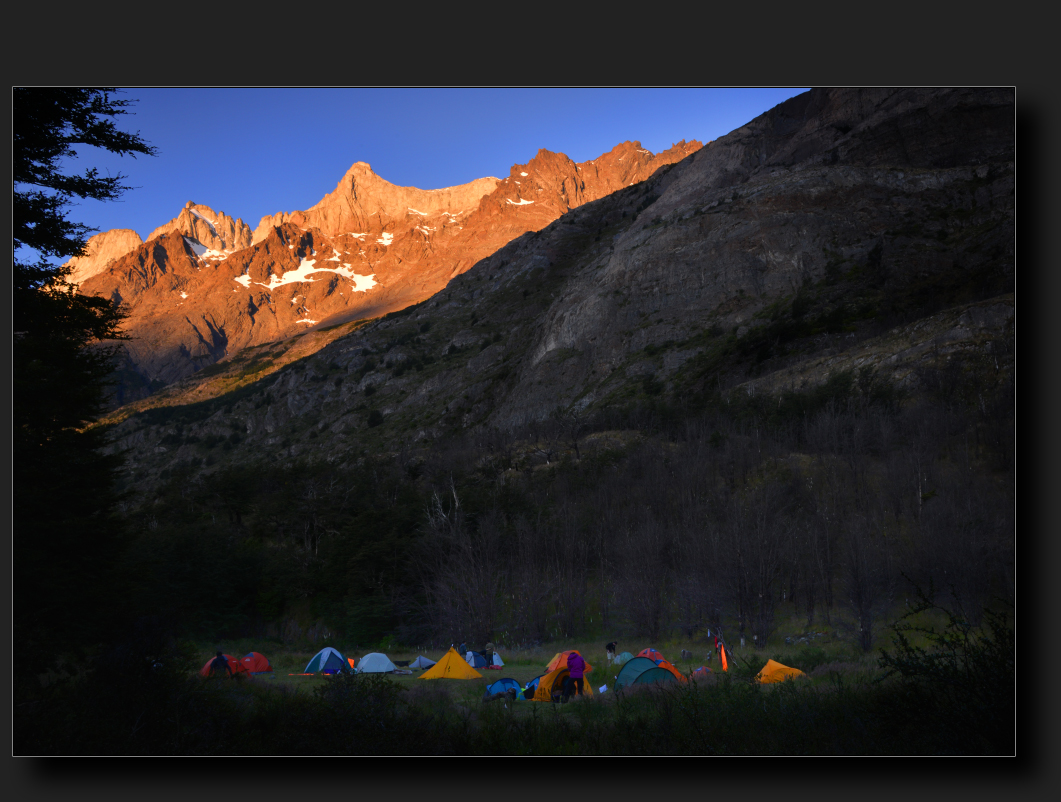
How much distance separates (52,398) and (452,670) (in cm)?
1584

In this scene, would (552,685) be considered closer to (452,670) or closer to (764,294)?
(452,670)

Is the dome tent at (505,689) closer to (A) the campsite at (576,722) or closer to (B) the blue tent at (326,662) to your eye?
(A) the campsite at (576,722)

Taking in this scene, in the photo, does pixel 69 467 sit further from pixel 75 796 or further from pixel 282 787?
pixel 282 787

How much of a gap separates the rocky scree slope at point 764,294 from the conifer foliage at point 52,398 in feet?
112

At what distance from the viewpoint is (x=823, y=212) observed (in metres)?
68.9

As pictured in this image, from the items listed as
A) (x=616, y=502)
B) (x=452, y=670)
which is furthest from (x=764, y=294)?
(x=452, y=670)

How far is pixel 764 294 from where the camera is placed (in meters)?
67.5

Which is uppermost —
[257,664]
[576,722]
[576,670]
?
[576,722]

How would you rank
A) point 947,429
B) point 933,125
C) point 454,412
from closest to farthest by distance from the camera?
1. point 947,429
2. point 933,125
3. point 454,412

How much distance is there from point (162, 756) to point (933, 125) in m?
81.5

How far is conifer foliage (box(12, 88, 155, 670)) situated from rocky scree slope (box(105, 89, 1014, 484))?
34042 mm

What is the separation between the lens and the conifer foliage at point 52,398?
1042 cm

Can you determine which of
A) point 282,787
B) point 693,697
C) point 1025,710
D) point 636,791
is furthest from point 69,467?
point 1025,710

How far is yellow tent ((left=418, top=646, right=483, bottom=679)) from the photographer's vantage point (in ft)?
72.6
